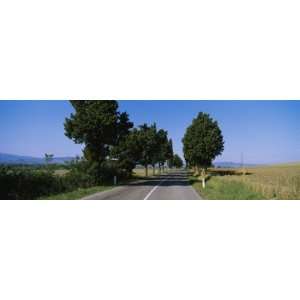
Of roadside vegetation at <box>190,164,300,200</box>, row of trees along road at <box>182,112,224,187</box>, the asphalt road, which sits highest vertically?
row of trees along road at <box>182,112,224,187</box>

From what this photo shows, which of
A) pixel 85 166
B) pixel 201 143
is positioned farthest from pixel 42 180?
pixel 201 143

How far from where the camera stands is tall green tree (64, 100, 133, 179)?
2131cm

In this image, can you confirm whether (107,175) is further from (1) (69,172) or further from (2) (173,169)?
(2) (173,169)

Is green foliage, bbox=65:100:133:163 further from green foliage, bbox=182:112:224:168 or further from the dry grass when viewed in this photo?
the dry grass

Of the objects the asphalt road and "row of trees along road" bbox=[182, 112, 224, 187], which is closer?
the asphalt road

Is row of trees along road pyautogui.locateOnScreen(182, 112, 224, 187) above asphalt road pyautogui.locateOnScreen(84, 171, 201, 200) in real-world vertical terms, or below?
above

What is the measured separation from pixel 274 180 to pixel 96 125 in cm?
1092

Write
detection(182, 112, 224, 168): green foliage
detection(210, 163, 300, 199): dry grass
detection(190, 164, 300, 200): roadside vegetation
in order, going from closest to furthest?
detection(210, 163, 300, 199): dry grass < detection(190, 164, 300, 200): roadside vegetation < detection(182, 112, 224, 168): green foliage

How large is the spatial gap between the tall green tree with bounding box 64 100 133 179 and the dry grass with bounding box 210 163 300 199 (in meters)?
7.46

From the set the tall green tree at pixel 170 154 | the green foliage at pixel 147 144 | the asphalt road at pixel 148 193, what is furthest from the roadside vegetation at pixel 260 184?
the tall green tree at pixel 170 154

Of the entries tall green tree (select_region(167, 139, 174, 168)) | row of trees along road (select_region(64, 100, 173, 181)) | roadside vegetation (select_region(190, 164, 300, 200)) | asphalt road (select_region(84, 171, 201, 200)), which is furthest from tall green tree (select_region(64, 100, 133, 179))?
tall green tree (select_region(167, 139, 174, 168))

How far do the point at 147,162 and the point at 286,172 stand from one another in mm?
23825
